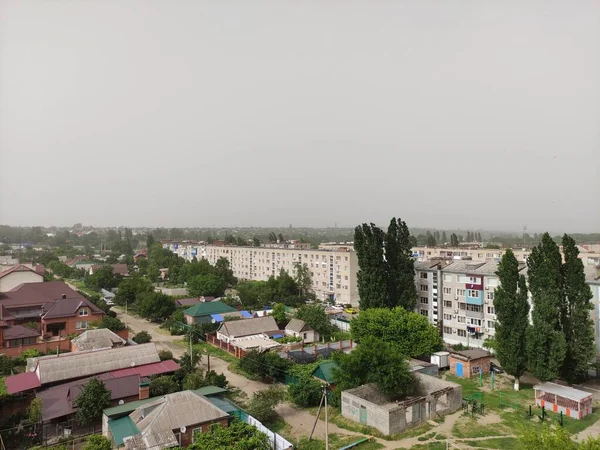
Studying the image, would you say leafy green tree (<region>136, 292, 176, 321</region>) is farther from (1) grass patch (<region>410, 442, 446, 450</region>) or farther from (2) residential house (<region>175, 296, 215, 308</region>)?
(1) grass patch (<region>410, 442, 446, 450</region>)

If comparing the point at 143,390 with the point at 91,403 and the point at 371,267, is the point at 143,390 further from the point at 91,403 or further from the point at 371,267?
the point at 371,267

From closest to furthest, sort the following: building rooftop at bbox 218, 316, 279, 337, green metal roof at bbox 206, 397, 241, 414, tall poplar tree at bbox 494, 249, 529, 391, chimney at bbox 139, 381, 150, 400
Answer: green metal roof at bbox 206, 397, 241, 414 → chimney at bbox 139, 381, 150, 400 → tall poplar tree at bbox 494, 249, 529, 391 → building rooftop at bbox 218, 316, 279, 337

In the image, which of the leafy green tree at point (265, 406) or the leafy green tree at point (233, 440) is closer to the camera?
the leafy green tree at point (233, 440)

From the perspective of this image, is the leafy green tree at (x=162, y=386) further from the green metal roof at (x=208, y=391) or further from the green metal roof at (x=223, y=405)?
the green metal roof at (x=223, y=405)

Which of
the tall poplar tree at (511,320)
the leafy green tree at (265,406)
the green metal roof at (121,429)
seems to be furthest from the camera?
the tall poplar tree at (511,320)

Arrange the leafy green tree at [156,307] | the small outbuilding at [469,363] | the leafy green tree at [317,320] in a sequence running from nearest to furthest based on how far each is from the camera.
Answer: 1. the small outbuilding at [469,363]
2. the leafy green tree at [317,320]
3. the leafy green tree at [156,307]

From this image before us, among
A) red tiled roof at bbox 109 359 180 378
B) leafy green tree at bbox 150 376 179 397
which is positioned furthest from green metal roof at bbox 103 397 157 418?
red tiled roof at bbox 109 359 180 378

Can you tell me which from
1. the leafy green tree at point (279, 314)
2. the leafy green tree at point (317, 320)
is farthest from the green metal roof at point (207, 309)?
the leafy green tree at point (317, 320)
